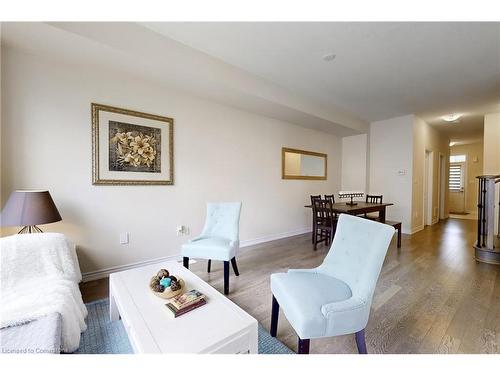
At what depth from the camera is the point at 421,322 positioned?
1.74 metres

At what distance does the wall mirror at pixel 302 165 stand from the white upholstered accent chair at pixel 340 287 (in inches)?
110

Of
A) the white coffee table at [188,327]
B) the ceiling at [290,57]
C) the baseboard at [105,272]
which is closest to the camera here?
the white coffee table at [188,327]

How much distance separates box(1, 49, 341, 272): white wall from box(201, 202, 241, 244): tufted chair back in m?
0.58

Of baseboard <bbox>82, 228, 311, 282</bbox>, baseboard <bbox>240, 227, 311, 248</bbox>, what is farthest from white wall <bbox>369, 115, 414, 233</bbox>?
baseboard <bbox>82, 228, 311, 282</bbox>

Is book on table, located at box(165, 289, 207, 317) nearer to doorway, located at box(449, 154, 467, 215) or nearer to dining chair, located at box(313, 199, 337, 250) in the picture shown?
dining chair, located at box(313, 199, 337, 250)

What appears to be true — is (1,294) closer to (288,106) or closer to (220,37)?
(220,37)

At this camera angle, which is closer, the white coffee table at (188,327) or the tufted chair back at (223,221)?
the white coffee table at (188,327)

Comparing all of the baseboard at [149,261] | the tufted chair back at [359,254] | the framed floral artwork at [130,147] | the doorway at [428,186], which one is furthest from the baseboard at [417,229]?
the framed floral artwork at [130,147]

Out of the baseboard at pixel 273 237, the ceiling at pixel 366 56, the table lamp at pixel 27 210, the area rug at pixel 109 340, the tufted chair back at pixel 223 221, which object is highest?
the ceiling at pixel 366 56

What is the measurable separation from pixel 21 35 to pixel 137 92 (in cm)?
100

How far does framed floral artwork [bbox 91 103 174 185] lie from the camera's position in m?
2.46

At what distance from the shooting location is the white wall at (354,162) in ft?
17.5

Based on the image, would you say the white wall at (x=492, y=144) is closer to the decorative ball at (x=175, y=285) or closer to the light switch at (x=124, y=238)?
the decorative ball at (x=175, y=285)
